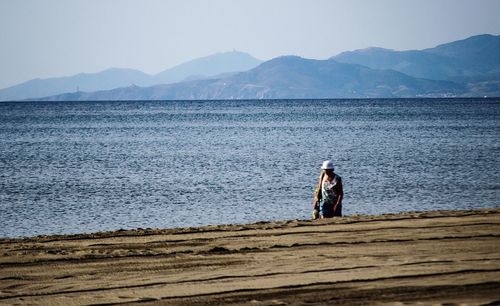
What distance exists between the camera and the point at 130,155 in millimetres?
47781

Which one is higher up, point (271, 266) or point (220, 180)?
point (271, 266)

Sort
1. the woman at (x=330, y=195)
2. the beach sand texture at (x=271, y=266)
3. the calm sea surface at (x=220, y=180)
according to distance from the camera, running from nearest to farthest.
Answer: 1. the beach sand texture at (x=271, y=266)
2. the woman at (x=330, y=195)
3. the calm sea surface at (x=220, y=180)

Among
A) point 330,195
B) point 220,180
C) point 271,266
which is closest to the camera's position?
point 271,266

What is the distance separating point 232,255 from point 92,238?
2743 mm

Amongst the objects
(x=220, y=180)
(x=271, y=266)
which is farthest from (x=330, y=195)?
(x=220, y=180)

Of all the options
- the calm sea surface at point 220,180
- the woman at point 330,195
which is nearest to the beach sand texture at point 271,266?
the woman at point 330,195

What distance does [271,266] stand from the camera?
25.3ft

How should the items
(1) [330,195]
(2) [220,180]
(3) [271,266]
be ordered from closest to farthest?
(3) [271,266] < (1) [330,195] < (2) [220,180]

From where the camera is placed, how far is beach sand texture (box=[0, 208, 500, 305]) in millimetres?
6508

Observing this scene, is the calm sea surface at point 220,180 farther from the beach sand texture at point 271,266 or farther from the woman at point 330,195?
the beach sand texture at point 271,266

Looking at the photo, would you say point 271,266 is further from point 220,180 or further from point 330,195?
point 220,180

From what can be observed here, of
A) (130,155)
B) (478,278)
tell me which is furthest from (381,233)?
(130,155)

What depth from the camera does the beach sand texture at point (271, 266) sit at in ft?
21.4

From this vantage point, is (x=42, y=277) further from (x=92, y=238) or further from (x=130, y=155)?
(x=130, y=155)
